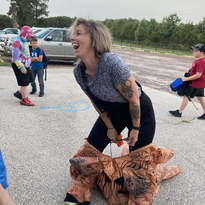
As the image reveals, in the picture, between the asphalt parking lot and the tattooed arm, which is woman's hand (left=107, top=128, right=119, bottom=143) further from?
the asphalt parking lot

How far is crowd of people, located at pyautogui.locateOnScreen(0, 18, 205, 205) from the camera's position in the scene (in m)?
1.81

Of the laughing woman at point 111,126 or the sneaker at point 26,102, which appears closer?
the laughing woman at point 111,126

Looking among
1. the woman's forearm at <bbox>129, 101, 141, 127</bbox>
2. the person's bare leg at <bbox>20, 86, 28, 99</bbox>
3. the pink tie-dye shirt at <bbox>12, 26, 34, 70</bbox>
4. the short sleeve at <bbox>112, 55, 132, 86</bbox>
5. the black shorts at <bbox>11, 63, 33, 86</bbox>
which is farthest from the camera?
the person's bare leg at <bbox>20, 86, 28, 99</bbox>

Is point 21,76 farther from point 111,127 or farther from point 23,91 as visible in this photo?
point 111,127

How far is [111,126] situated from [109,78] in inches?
22.4

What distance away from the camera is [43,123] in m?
4.04

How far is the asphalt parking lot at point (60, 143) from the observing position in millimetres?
2309

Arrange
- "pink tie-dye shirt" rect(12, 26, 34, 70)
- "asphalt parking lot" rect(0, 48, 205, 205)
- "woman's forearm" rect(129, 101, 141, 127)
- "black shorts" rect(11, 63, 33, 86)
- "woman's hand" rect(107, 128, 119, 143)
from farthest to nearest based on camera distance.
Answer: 1. "black shorts" rect(11, 63, 33, 86)
2. "pink tie-dye shirt" rect(12, 26, 34, 70)
3. "asphalt parking lot" rect(0, 48, 205, 205)
4. "woman's hand" rect(107, 128, 119, 143)
5. "woman's forearm" rect(129, 101, 141, 127)

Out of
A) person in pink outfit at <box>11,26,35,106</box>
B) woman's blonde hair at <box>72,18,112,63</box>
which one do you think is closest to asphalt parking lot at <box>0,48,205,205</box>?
person in pink outfit at <box>11,26,35,106</box>

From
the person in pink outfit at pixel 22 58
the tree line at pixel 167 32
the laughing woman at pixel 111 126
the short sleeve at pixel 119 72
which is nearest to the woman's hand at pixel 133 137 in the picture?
the laughing woman at pixel 111 126

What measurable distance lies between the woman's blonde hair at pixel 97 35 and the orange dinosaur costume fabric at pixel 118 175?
0.99m

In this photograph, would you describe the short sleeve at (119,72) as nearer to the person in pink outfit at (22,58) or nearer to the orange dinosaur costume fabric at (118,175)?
the orange dinosaur costume fabric at (118,175)

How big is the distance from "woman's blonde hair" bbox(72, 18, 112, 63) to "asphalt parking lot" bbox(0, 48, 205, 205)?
155 cm

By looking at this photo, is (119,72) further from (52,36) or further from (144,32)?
(144,32)
